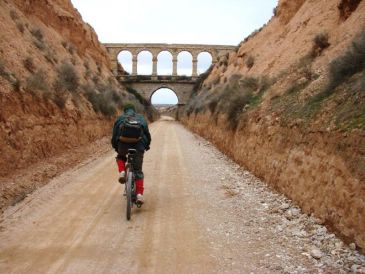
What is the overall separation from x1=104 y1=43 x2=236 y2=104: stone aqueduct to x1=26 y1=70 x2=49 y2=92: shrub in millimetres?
47116

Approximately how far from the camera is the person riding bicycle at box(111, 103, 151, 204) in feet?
23.5

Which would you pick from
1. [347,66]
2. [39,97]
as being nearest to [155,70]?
[39,97]

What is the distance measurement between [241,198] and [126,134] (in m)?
2.84

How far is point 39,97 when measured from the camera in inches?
537

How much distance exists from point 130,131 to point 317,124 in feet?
11.2

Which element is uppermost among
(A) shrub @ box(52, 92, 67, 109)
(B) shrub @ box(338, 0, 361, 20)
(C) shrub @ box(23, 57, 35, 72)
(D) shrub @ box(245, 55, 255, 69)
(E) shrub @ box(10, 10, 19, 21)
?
(E) shrub @ box(10, 10, 19, 21)

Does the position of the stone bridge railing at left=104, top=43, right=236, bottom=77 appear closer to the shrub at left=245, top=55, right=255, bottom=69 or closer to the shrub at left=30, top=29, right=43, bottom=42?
the shrub at left=245, top=55, right=255, bottom=69

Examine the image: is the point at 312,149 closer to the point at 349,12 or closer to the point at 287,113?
the point at 287,113

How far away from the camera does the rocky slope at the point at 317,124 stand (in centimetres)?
562

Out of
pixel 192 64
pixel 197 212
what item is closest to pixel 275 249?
pixel 197 212

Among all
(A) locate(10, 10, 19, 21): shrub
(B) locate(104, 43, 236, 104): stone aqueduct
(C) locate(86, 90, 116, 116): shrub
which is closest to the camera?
(A) locate(10, 10, 19, 21): shrub

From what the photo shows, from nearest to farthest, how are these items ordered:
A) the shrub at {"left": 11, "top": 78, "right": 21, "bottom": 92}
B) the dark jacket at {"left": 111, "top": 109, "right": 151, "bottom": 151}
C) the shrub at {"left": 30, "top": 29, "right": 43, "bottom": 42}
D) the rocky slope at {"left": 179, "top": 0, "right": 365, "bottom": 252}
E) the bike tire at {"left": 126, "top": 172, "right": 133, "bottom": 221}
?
the rocky slope at {"left": 179, "top": 0, "right": 365, "bottom": 252}, the bike tire at {"left": 126, "top": 172, "right": 133, "bottom": 221}, the dark jacket at {"left": 111, "top": 109, "right": 151, "bottom": 151}, the shrub at {"left": 11, "top": 78, "right": 21, "bottom": 92}, the shrub at {"left": 30, "top": 29, "right": 43, "bottom": 42}

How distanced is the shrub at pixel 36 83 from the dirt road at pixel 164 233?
4995 mm

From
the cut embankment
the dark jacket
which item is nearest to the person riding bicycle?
the dark jacket
